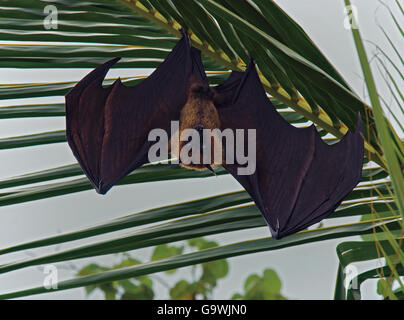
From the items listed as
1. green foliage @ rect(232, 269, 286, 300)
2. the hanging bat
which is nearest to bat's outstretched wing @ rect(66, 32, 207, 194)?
the hanging bat

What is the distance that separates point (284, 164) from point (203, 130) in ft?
0.55

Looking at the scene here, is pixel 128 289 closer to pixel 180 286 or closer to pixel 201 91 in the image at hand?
pixel 180 286

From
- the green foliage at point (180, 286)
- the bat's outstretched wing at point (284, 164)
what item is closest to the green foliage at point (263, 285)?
the green foliage at point (180, 286)

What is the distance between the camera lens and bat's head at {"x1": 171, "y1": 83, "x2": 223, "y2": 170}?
89 centimetres

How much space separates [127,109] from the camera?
99cm

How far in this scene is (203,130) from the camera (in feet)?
2.91

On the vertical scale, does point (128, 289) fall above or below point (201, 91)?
below

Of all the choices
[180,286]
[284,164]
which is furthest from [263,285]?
[284,164]

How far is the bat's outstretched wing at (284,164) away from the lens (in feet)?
2.54

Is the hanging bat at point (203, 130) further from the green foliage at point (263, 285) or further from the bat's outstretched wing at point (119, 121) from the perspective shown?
the green foliage at point (263, 285)

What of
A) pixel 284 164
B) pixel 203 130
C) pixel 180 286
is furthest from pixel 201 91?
pixel 180 286

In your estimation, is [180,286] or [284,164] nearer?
[284,164]

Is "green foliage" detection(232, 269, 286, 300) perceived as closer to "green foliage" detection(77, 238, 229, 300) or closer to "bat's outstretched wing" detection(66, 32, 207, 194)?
"green foliage" detection(77, 238, 229, 300)

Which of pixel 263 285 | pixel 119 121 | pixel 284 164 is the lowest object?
pixel 263 285
